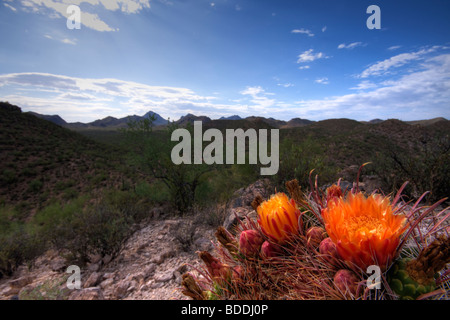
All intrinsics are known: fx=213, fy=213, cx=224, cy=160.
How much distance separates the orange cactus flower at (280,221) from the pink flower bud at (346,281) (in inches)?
11.8

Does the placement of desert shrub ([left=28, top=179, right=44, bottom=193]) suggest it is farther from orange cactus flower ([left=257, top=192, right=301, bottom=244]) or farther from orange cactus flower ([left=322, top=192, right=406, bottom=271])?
orange cactus flower ([left=322, top=192, right=406, bottom=271])

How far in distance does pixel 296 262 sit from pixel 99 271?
431 centimetres

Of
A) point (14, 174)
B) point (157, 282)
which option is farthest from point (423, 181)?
point (14, 174)

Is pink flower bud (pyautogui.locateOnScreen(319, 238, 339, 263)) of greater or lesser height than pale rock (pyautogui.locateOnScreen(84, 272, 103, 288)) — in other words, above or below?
above

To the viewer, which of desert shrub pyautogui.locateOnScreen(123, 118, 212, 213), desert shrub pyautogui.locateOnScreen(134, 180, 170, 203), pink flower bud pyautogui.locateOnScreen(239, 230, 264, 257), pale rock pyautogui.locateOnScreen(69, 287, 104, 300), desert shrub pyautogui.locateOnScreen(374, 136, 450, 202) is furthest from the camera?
desert shrub pyautogui.locateOnScreen(134, 180, 170, 203)

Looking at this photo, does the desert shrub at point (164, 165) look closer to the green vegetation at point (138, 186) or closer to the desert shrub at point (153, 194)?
the green vegetation at point (138, 186)

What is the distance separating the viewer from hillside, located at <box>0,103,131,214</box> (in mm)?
13086

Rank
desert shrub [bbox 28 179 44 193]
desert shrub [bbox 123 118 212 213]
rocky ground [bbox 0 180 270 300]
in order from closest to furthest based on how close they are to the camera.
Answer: rocky ground [bbox 0 180 270 300] < desert shrub [bbox 123 118 212 213] < desert shrub [bbox 28 179 44 193]

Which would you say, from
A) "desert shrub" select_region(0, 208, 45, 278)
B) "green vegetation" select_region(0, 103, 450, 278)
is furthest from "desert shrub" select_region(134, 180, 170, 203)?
"desert shrub" select_region(0, 208, 45, 278)

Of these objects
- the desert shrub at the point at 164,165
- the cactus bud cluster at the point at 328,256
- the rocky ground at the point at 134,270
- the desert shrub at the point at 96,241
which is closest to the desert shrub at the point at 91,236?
the desert shrub at the point at 96,241

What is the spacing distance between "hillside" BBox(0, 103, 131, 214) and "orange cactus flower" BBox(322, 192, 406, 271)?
1136cm

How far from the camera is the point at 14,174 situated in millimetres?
14477

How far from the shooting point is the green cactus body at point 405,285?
78cm
